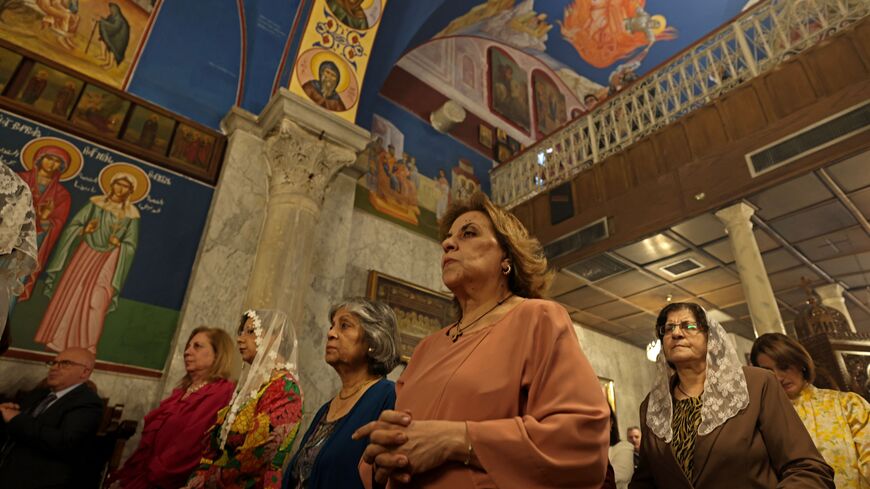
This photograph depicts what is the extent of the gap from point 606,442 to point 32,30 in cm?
632

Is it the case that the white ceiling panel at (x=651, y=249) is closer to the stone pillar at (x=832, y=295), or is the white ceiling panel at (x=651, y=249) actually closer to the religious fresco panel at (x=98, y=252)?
the stone pillar at (x=832, y=295)

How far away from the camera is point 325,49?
6.47 metres

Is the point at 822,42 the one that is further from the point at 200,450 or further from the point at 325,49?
the point at 200,450

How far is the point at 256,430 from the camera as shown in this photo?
7.45 feet

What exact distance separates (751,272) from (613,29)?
8058 millimetres

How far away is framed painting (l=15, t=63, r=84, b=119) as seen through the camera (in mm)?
4375

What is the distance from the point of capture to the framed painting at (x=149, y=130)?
4844 millimetres

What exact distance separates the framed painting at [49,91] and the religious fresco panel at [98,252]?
0.22 meters

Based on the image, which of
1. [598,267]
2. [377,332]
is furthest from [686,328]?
[598,267]

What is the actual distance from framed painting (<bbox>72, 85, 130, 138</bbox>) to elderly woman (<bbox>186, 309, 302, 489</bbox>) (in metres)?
3.52

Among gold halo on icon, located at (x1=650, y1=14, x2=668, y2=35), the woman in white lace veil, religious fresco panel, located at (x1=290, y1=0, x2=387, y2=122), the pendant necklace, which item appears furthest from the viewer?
gold halo on icon, located at (x1=650, y1=14, x2=668, y2=35)

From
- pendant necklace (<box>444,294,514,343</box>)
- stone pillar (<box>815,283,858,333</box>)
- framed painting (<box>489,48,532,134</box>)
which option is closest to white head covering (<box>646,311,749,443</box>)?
pendant necklace (<box>444,294,514,343</box>)

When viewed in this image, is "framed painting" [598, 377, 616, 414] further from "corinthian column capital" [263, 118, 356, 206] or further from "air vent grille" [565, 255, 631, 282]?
"corinthian column capital" [263, 118, 356, 206]

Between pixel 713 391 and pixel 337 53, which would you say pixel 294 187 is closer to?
pixel 337 53
